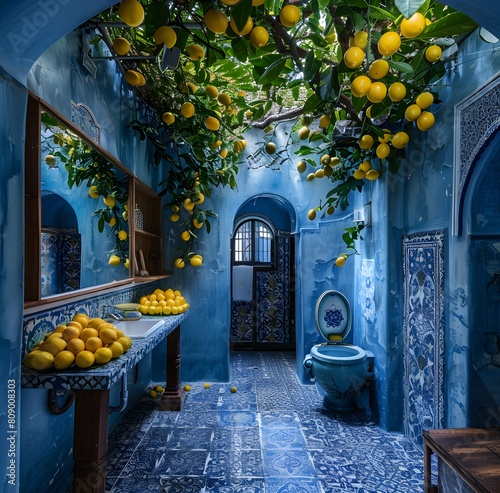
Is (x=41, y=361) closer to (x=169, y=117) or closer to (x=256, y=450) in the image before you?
(x=256, y=450)

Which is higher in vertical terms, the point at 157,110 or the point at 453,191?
the point at 157,110

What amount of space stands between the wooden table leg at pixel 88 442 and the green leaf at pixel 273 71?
54.1 inches

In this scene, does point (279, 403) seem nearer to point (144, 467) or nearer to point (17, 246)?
point (144, 467)

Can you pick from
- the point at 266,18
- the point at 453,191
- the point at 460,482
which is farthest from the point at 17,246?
the point at 453,191

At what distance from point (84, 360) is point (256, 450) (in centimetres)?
159

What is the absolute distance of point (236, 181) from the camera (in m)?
3.92

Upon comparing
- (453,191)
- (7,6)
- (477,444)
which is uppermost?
(7,6)

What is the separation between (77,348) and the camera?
1481mm

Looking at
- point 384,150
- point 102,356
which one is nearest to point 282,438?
point 102,356

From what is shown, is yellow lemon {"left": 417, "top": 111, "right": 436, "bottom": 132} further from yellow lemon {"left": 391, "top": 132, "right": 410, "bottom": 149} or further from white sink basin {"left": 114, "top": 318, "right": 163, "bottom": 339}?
white sink basin {"left": 114, "top": 318, "right": 163, "bottom": 339}

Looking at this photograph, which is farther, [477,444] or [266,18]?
[477,444]

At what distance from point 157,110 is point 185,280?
1656 mm

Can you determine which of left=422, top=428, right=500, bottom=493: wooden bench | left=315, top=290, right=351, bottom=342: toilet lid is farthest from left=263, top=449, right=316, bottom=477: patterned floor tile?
left=315, top=290, right=351, bottom=342: toilet lid

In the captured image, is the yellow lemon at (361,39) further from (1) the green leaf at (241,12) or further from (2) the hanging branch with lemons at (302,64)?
(1) the green leaf at (241,12)
